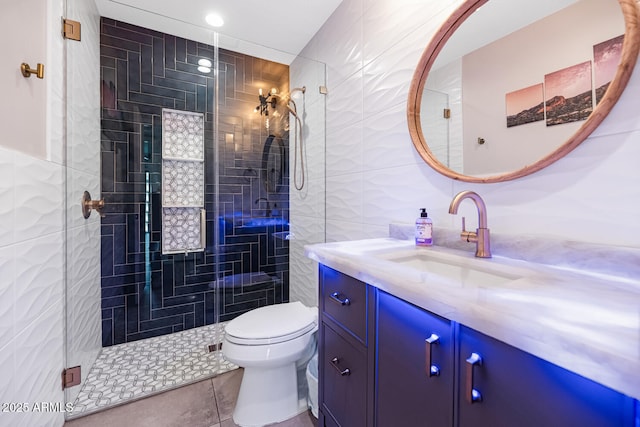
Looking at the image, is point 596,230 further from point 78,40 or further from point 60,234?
point 78,40

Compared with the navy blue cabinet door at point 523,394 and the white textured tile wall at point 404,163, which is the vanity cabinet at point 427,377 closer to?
the navy blue cabinet door at point 523,394

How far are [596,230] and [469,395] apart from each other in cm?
62

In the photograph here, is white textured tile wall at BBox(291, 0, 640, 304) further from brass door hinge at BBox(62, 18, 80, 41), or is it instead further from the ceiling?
brass door hinge at BBox(62, 18, 80, 41)

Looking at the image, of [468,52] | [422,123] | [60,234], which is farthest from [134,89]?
[468,52]

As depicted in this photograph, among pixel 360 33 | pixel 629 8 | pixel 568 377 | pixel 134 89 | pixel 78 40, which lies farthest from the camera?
pixel 134 89

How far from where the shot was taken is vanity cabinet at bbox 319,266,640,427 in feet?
1.43

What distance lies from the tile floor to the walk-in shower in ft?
0.60

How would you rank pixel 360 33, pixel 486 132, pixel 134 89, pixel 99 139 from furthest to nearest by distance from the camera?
1. pixel 134 89
2. pixel 99 139
3. pixel 360 33
4. pixel 486 132

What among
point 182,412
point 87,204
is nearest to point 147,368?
point 182,412

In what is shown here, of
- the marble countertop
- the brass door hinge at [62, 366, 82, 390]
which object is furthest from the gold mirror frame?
the brass door hinge at [62, 366, 82, 390]

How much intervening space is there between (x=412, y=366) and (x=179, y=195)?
2.33 metres

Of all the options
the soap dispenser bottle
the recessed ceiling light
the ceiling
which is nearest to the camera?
the soap dispenser bottle

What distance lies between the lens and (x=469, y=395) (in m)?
0.57

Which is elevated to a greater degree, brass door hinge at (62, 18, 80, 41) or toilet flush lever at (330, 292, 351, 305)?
brass door hinge at (62, 18, 80, 41)
